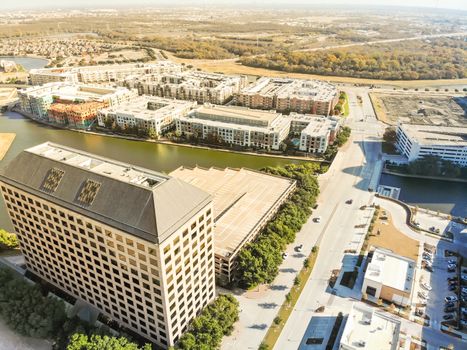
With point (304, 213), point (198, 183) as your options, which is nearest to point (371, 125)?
point (304, 213)

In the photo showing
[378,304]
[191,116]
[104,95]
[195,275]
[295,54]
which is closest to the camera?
[195,275]

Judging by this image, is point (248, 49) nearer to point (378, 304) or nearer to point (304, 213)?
point (304, 213)

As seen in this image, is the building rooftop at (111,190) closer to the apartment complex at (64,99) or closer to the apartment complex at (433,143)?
the apartment complex at (433,143)

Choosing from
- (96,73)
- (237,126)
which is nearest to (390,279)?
(237,126)

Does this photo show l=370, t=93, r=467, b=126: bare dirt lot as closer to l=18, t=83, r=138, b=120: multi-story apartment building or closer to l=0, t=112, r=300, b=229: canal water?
l=0, t=112, r=300, b=229: canal water

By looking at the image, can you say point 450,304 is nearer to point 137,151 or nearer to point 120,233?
point 120,233

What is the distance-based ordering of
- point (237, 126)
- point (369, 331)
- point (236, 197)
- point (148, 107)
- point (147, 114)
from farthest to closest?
point (148, 107), point (147, 114), point (237, 126), point (236, 197), point (369, 331)
